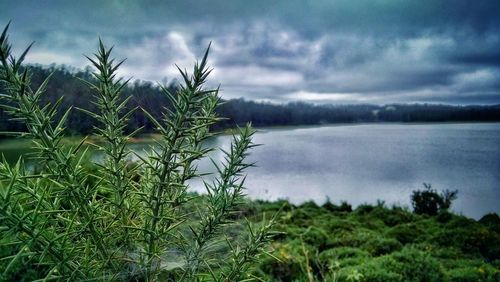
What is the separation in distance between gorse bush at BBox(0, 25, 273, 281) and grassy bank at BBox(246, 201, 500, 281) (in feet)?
8.56

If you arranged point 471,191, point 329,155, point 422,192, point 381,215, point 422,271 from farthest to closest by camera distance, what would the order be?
point 329,155, point 471,191, point 422,192, point 381,215, point 422,271

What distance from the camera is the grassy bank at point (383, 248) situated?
6.54 m

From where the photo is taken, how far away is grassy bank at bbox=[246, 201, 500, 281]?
6535 mm

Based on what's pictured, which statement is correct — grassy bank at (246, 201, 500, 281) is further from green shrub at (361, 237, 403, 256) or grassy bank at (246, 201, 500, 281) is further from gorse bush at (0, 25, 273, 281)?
gorse bush at (0, 25, 273, 281)

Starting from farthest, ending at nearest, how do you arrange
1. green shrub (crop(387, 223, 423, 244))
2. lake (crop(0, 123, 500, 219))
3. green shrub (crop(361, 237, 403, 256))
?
lake (crop(0, 123, 500, 219)) → green shrub (crop(387, 223, 423, 244)) → green shrub (crop(361, 237, 403, 256))

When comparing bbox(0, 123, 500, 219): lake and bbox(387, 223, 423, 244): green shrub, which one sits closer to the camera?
bbox(387, 223, 423, 244): green shrub

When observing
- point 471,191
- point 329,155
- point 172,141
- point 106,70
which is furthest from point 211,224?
point 329,155

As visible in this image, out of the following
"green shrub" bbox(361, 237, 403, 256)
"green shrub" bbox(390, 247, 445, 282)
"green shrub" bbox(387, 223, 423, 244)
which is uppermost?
"green shrub" bbox(390, 247, 445, 282)

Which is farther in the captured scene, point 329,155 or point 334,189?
point 329,155

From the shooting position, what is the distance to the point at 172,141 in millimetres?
686

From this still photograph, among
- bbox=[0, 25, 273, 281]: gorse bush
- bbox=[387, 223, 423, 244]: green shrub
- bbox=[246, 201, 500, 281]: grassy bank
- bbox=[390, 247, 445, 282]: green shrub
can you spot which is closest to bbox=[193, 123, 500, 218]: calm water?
bbox=[246, 201, 500, 281]: grassy bank

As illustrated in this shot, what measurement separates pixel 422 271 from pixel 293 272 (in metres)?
2.55

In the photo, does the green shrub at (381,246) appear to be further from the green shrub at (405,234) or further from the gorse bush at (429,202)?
the gorse bush at (429,202)

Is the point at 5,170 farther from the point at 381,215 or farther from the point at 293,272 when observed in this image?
the point at 381,215
